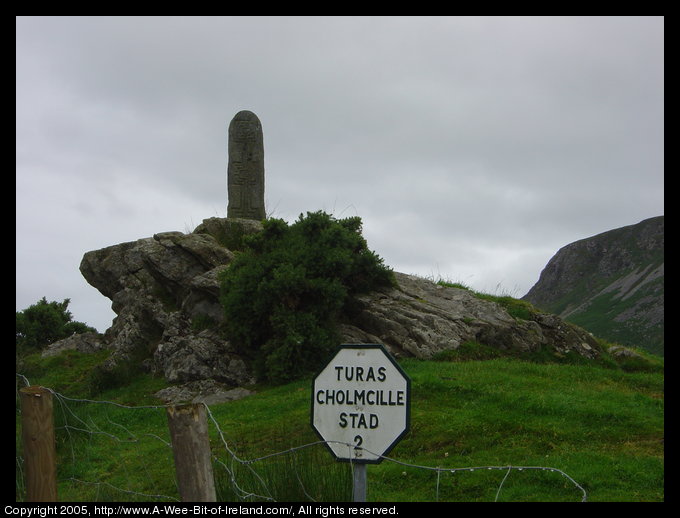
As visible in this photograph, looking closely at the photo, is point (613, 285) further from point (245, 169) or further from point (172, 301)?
point (172, 301)

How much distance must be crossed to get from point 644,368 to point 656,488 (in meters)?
10.0

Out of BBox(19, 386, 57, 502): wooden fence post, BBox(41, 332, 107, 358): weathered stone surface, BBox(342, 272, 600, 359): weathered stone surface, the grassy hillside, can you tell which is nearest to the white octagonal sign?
the grassy hillside

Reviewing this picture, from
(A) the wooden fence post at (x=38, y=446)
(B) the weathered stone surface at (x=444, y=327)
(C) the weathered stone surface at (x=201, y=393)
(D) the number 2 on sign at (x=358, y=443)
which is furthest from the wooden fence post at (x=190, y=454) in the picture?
(B) the weathered stone surface at (x=444, y=327)

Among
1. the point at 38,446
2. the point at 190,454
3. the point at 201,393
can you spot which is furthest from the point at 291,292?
the point at 190,454

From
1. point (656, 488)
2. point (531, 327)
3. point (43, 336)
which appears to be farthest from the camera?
point (43, 336)

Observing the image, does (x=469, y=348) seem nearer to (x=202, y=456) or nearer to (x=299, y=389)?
(x=299, y=389)

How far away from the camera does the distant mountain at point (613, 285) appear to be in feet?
207

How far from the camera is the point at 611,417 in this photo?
1214cm

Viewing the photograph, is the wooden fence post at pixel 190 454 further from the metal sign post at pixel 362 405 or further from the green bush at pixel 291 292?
the green bush at pixel 291 292

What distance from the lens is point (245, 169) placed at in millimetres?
24016

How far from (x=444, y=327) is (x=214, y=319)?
18.8ft

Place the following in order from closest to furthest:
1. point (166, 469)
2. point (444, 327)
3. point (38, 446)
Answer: point (38, 446) → point (166, 469) → point (444, 327)

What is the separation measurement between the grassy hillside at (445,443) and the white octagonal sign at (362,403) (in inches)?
23.6

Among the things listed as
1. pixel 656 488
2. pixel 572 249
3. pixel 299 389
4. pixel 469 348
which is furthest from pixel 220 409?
pixel 572 249
